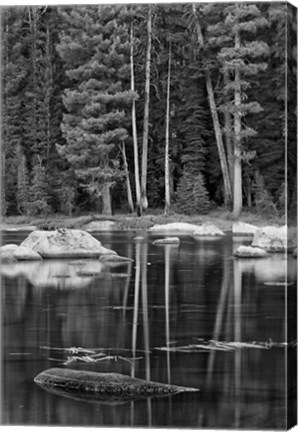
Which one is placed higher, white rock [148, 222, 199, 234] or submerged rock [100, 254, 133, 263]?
white rock [148, 222, 199, 234]

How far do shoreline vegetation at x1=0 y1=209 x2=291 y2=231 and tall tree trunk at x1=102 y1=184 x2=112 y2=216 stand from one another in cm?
5

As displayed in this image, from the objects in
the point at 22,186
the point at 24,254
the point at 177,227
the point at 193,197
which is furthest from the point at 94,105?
the point at 24,254

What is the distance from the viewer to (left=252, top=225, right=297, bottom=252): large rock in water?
941 cm

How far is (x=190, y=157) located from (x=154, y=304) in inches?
54.1

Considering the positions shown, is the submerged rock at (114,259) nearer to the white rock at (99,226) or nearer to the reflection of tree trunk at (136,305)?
the reflection of tree trunk at (136,305)

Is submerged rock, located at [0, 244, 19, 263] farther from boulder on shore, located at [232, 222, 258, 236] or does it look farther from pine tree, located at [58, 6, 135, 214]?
boulder on shore, located at [232, 222, 258, 236]

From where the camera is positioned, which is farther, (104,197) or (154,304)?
(104,197)

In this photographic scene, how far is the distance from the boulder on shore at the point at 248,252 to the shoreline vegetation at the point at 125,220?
0.71 ft

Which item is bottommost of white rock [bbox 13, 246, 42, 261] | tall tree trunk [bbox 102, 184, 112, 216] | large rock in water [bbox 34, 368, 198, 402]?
large rock in water [bbox 34, 368, 198, 402]

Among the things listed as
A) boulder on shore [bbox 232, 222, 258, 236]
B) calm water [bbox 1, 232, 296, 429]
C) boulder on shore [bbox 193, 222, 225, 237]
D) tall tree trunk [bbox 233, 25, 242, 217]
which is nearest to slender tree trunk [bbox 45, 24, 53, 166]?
calm water [bbox 1, 232, 296, 429]

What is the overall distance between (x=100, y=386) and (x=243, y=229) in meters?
1.86

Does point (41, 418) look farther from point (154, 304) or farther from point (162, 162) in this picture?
point (162, 162)

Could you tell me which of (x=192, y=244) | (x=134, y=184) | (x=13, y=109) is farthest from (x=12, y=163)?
(x=192, y=244)

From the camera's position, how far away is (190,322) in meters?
9.53
